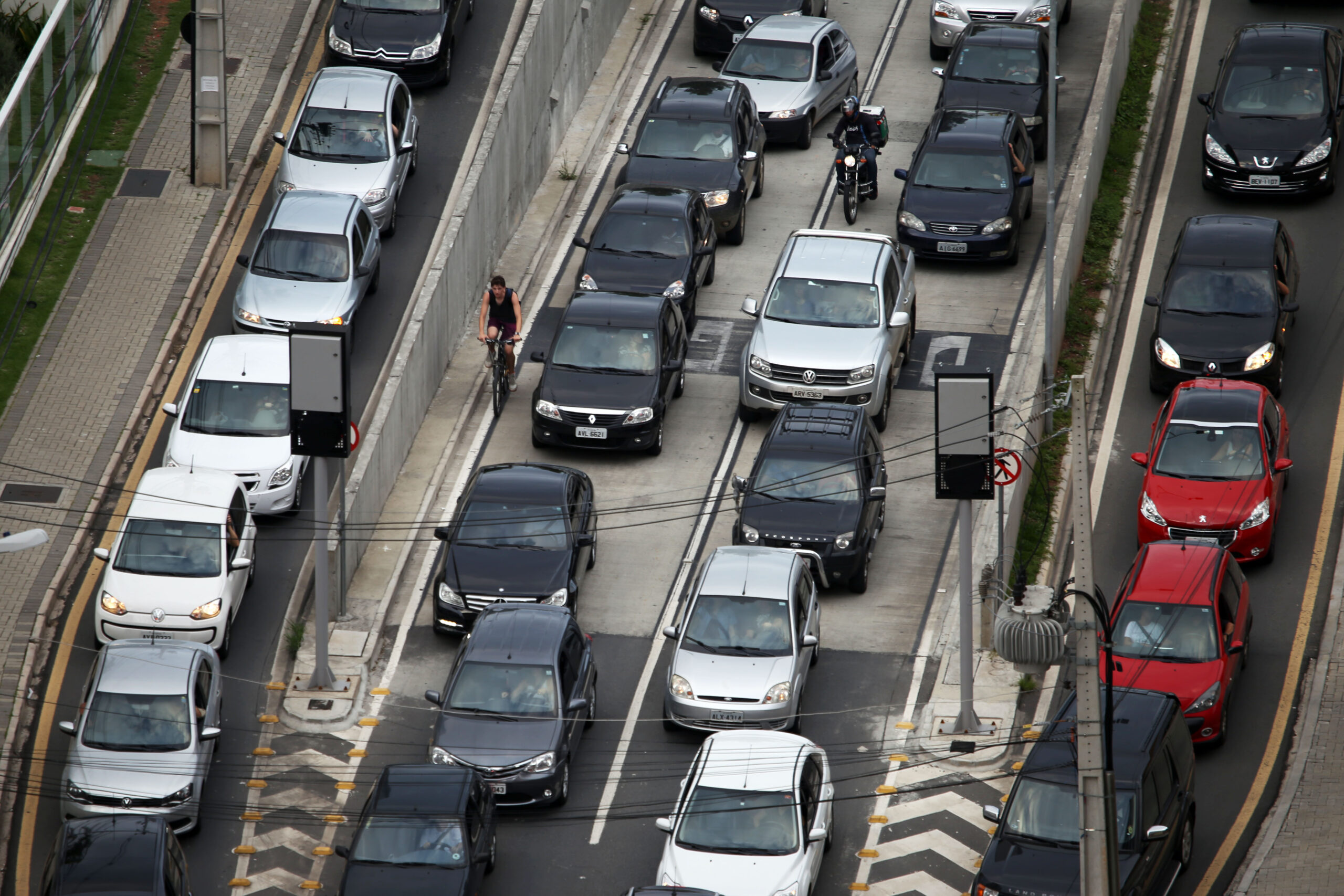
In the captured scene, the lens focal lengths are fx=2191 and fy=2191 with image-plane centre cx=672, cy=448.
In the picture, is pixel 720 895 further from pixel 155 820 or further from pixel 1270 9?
pixel 1270 9

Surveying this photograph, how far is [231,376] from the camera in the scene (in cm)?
2964

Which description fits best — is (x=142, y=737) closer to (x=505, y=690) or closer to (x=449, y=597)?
(x=505, y=690)

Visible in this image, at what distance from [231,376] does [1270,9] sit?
23.9 metres

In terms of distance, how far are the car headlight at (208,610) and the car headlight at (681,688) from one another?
5602 mm

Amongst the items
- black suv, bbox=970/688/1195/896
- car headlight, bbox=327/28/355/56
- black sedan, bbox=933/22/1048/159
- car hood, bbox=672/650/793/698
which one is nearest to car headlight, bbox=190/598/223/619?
car hood, bbox=672/650/793/698

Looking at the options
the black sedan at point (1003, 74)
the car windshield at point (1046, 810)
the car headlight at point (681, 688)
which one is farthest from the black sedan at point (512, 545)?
the black sedan at point (1003, 74)

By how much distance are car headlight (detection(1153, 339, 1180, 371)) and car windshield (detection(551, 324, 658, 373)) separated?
731 centimetres

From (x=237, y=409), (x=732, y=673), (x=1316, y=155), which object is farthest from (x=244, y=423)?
(x=1316, y=155)

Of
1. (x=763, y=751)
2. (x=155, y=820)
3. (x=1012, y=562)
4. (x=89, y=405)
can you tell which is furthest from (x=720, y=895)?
(x=89, y=405)

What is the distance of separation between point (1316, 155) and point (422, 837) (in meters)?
21.3

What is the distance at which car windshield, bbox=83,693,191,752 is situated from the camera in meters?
24.0

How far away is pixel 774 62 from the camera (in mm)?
39438

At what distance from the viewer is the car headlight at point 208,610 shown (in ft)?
86.4

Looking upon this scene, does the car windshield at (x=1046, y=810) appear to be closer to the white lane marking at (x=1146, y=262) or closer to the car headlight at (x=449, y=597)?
the car headlight at (x=449, y=597)
